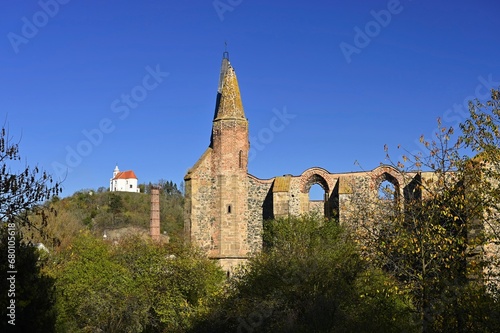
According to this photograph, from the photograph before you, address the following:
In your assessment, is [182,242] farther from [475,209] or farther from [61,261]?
[475,209]

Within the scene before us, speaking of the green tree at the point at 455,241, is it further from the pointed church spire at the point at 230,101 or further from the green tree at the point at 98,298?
the pointed church spire at the point at 230,101

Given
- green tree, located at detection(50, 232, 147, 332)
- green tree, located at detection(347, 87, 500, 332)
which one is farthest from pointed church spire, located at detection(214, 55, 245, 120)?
green tree, located at detection(347, 87, 500, 332)

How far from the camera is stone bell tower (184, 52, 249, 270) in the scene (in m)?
25.4

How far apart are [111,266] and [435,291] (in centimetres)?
1348

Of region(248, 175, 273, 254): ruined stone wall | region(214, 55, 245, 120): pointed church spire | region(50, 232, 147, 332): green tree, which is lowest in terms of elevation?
region(50, 232, 147, 332): green tree

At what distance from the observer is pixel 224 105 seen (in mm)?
26625

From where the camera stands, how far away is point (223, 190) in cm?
2586

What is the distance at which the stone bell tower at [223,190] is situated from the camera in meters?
25.4

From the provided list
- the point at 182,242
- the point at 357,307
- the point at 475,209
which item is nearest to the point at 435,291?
the point at 475,209

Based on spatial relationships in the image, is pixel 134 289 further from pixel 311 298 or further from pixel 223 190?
pixel 223 190

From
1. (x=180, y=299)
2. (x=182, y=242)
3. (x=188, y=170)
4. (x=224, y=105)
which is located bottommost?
(x=180, y=299)

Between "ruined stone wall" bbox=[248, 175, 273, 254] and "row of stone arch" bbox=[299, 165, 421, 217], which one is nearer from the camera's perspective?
"row of stone arch" bbox=[299, 165, 421, 217]

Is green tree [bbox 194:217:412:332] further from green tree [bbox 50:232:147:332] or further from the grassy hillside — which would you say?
the grassy hillside

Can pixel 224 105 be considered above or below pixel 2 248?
above
